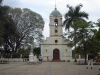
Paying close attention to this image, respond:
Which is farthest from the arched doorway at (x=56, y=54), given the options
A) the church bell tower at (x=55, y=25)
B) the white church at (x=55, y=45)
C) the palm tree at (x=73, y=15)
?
the palm tree at (x=73, y=15)

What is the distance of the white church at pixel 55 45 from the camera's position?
49812 millimetres

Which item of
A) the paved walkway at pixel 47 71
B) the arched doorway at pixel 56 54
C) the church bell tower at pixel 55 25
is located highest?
the church bell tower at pixel 55 25

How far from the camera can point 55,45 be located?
50.4m

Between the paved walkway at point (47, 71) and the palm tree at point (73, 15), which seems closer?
the paved walkway at point (47, 71)

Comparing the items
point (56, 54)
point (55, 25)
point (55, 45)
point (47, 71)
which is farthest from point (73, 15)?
point (47, 71)

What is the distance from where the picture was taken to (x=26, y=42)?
164 ft

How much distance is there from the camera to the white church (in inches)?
1961

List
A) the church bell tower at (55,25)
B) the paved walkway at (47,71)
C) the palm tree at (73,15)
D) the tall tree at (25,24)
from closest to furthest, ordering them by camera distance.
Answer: the paved walkway at (47,71) < the palm tree at (73,15) < the tall tree at (25,24) < the church bell tower at (55,25)

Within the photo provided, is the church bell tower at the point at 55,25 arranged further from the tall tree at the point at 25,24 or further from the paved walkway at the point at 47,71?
the paved walkway at the point at 47,71

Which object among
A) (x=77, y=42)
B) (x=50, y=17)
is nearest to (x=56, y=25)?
(x=50, y=17)

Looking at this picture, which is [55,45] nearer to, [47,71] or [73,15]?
[73,15]

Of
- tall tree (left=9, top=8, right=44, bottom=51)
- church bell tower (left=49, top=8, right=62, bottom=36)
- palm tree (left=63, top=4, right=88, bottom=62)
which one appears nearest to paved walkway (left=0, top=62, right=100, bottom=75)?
palm tree (left=63, top=4, right=88, bottom=62)

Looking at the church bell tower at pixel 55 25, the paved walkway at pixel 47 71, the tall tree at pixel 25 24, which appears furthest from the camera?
the church bell tower at pixel 55 25

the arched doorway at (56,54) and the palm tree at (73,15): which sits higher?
the palm tree at (73,15)
